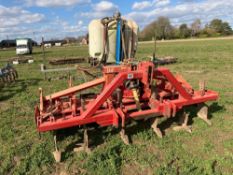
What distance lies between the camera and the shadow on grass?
9.88 metres

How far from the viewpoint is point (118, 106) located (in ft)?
18.7

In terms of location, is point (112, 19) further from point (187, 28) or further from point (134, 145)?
point (187, 28)

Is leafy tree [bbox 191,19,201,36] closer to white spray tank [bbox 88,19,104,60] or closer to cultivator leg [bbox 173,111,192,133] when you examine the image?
white spray tank [bbox 88,19,104,60]

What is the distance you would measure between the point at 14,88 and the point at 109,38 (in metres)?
6.40

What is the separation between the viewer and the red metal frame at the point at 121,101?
16.5 ft

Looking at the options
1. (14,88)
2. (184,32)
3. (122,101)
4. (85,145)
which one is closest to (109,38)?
(122,101)

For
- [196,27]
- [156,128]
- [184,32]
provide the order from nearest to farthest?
1. [156,128]
2. [184,32]
3. [196,27]

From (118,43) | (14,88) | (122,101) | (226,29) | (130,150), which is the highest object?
(226,29)

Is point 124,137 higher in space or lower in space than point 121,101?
lower

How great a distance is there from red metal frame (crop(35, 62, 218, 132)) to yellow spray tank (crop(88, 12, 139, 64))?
3.03 ft

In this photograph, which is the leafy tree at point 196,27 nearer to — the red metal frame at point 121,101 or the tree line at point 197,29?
the tree line at point 197,29

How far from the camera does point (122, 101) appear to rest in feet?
19.3

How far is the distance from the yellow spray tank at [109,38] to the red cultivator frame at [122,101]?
0.92m

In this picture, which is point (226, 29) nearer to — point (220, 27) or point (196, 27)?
point (220, 27)
